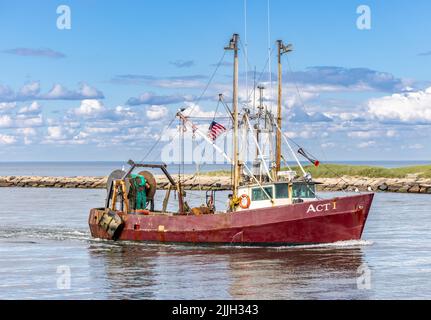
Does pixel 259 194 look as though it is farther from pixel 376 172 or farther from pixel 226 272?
pixel 376 172

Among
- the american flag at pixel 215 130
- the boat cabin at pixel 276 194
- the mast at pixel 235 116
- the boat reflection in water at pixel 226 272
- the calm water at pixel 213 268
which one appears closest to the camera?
the boat reflection in water at pixel 226 272

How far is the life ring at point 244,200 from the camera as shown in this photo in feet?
137

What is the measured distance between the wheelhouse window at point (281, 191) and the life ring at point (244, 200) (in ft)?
5.52

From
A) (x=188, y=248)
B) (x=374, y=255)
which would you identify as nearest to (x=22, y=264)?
(x=188, y=248)

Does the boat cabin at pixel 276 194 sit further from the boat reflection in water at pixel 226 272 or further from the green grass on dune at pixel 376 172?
the green grass on dune at pixel 376 172

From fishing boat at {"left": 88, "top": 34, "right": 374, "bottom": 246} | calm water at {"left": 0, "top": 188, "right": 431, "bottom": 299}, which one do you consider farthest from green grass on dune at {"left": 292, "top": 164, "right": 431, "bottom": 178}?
fishing boat at {"left": 88, "top": 34, "right": 374, "bottom": 246}

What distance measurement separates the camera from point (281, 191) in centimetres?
4088

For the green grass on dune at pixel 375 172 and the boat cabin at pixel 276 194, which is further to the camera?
the green grass on dune at pixel 375 172

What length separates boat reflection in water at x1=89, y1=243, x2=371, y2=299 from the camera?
96.1ft

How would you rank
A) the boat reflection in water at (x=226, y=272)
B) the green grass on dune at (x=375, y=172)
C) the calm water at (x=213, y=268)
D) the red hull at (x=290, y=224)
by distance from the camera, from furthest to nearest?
1. the green grass on dune at (x=375, y=172)
2. the red hull at (x=290, y=224)
3. the calm water at (x=213, y=268)
4. the boat reflection in water at (x=226, y=272)

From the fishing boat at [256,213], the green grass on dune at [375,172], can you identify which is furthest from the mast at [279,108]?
the green grass on dune at [375,172]

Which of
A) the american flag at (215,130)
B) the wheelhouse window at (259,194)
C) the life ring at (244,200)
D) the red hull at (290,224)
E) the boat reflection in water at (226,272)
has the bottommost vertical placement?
the boat reflection in water at (226,272)
